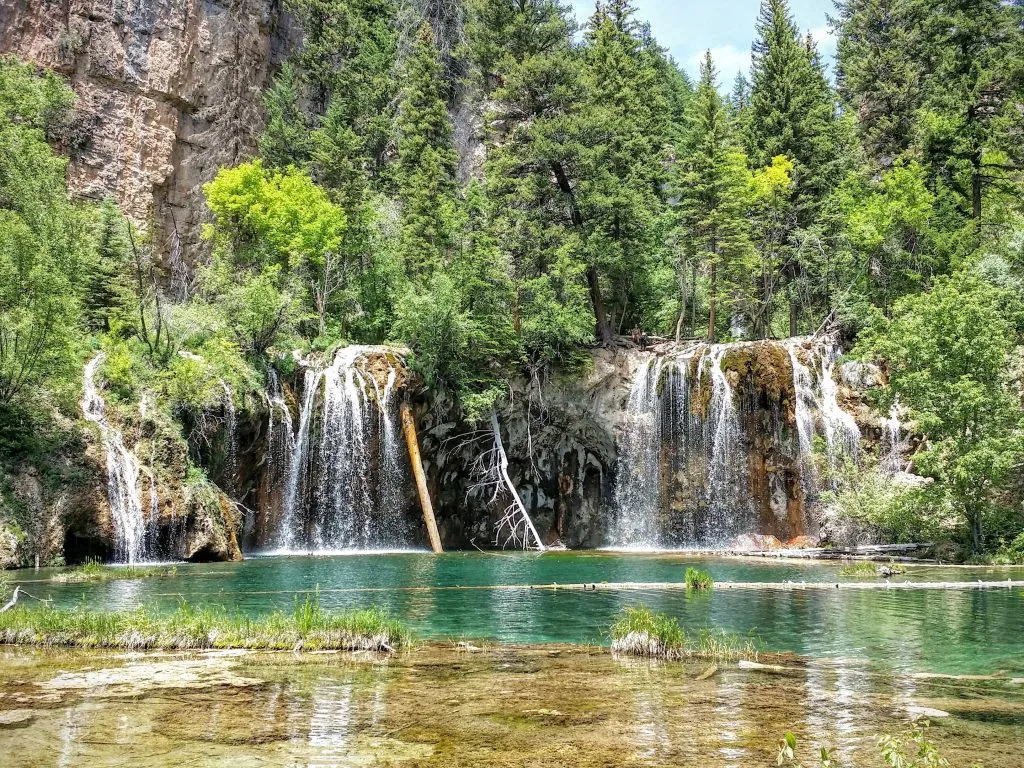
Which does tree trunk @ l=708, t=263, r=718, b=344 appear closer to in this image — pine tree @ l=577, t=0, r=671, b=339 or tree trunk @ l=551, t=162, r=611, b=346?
pine tree @ l=577, t=0, r=671, b=339

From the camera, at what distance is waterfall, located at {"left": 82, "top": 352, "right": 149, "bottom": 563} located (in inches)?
887

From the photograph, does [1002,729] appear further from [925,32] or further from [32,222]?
[925,32]

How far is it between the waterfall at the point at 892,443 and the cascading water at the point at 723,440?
95cm

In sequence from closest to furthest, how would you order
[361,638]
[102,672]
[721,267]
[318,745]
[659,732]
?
[318,745], [659,732], [102,672], [361,638], [721,267]

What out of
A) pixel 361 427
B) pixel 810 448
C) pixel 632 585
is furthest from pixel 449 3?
pixel 632 585

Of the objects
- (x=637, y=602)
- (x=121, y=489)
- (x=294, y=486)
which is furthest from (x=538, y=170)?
(x=637, y=602)

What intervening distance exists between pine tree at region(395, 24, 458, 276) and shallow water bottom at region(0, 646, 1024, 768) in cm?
2732

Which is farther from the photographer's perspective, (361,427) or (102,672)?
(361,427)

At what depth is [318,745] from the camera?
5762 mm

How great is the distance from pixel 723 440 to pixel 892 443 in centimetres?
580

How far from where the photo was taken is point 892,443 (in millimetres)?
28109

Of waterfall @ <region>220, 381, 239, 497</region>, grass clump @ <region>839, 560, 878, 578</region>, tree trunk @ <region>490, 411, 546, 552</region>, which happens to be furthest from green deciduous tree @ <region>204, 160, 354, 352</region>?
grass clump @ <region>839, 560, 878, 578</region>

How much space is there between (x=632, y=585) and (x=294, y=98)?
1465 inches

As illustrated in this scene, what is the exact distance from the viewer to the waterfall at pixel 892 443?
27.6m
